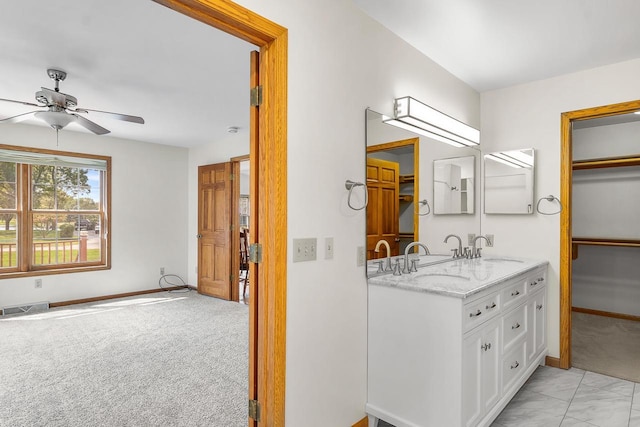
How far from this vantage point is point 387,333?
2068 millimetres

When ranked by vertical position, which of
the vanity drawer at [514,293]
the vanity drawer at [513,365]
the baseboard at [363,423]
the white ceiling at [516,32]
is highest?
the white ceiling at [516,32]

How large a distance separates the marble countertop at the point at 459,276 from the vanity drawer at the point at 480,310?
0.26 feet

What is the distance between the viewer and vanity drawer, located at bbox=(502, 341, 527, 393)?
7.38ft

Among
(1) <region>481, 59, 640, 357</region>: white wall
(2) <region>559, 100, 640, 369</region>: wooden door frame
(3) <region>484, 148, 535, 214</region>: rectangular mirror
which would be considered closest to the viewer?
(1) <region>481, 59, 640, 357</region>: white wall

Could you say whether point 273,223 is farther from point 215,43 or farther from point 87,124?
point 87,124

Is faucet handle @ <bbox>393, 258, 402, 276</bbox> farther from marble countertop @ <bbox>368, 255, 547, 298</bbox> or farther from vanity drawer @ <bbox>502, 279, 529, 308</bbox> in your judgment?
vanity drawer @ <bbox>502, 279, 529, 308</bbox>

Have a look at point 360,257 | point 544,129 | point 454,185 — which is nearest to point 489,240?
point 454,185

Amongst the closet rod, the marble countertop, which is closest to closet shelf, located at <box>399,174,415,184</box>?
the marble countertop

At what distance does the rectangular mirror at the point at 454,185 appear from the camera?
9.59ft

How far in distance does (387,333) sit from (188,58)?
96.6 inches

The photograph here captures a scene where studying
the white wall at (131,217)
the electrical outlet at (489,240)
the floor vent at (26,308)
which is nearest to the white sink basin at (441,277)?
the electrical outlet at (489,240)

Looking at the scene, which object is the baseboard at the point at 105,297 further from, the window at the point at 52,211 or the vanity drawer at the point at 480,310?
the vanity drawer at the point at 480,310

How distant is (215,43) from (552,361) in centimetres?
371

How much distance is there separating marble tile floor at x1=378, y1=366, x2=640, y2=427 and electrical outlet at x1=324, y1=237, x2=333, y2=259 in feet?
3.84
